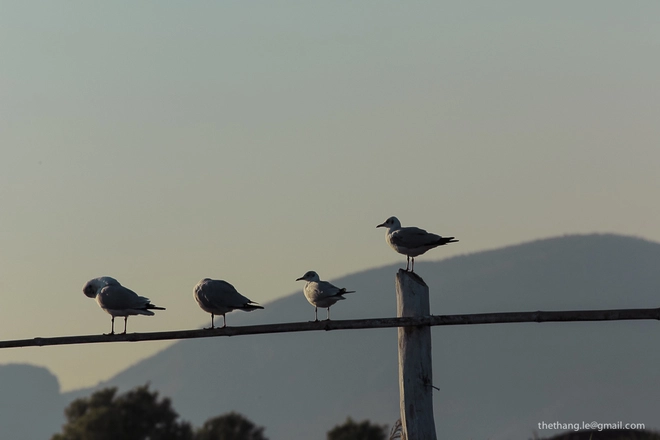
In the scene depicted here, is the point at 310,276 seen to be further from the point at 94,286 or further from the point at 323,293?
the point at 94,286

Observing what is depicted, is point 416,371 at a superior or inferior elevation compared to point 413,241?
inferior

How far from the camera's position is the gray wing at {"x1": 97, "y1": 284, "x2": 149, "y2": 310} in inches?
659

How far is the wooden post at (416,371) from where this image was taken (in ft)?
40.4

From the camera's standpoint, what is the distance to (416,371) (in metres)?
12.4

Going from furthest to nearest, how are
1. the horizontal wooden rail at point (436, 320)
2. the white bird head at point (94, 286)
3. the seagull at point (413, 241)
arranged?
the white bird head at point (94, 286) < the seagull at point (413, 241) < the horizontal wooden rail at point (436, 320)

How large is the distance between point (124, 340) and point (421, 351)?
4.09 meters

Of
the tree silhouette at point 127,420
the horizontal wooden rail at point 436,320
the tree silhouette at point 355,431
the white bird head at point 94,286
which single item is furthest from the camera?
the tree silhouette at point 127,420

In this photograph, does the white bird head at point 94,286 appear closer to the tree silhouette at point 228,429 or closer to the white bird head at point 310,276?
the white bird head at point 310,276

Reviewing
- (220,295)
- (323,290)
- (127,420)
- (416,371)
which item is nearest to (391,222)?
(323,290)

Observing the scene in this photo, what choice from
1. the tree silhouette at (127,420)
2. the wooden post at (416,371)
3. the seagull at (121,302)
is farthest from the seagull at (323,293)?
the tree silhouette at (127,420)

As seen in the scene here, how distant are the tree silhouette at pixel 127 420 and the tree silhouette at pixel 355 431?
9666 mm

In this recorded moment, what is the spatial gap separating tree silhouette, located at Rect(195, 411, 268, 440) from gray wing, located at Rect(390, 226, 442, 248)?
3710cm

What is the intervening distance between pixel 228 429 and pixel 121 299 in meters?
37.4

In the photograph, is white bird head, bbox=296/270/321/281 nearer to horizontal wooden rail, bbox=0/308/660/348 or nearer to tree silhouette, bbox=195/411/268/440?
horizontal wooden rail, bbox=0/308/660/348
